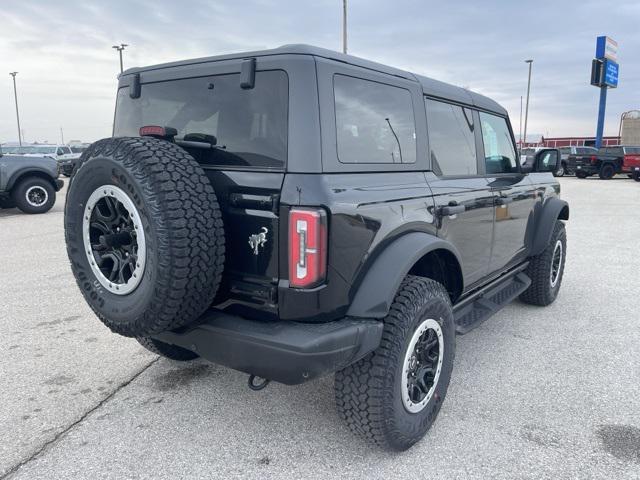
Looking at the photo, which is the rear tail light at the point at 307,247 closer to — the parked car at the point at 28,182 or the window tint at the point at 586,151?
the parked car at the point at 28,182

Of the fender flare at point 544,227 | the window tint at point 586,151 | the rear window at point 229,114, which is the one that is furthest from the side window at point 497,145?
the window tint at point 586,151

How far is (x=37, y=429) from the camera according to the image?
2639mm

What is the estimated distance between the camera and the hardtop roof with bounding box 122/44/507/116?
2240 mm

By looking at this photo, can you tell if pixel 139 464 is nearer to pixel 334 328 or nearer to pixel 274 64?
pixel 334 328

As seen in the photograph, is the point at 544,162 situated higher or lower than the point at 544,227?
higher

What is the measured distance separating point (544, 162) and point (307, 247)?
333 centimetres

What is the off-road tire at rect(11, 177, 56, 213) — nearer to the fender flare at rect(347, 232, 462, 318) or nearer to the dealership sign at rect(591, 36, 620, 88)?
the fender flare at rect(347, 232, 462, 318)

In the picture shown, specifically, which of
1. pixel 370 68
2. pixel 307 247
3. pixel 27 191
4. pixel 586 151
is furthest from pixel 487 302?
pixel 586 151

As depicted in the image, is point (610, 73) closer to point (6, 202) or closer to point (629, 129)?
point (629, 129)

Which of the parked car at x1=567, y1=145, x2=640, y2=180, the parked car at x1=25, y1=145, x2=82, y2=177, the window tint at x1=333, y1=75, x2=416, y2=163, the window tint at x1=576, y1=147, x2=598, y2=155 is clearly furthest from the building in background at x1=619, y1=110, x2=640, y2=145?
the window tint at x1=333, y1=75, x2=416, y2=163

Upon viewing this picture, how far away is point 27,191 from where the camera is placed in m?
10.9

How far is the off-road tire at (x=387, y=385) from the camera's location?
2.30m

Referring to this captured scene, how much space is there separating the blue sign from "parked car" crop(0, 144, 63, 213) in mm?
32333

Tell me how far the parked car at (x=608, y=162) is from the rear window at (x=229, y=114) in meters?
26.2
